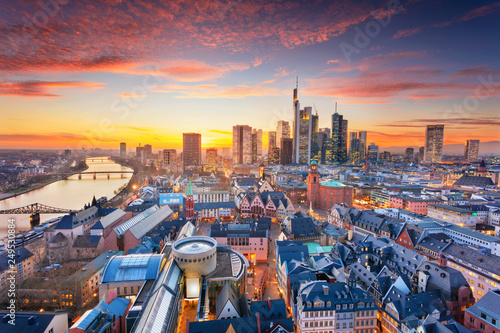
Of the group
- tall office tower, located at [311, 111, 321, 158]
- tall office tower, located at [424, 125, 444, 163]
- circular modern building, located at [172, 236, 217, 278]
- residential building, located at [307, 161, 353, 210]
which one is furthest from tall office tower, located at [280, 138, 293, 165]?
circular modern building, located at [172, 236, 217, 278]

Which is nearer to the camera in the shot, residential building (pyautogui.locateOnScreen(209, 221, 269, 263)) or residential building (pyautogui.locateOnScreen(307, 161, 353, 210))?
residential building (pyautogui.locateOnScreen(209, 221, 269, 263))

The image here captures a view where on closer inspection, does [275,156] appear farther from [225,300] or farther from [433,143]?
[225,300]

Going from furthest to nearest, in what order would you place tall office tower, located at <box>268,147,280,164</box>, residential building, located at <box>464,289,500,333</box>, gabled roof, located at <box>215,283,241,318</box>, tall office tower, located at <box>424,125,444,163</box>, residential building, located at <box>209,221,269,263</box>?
tall office tower, located at <box>268,147,280,164</box>
tall office tower, located at <box>424,125,444,163</box>
residential building, located at <box>209,221,269,263</box>
gabled roof, located at <box>215,283,241,318</box>
residential building, located at <box>464,289,500,333</box>

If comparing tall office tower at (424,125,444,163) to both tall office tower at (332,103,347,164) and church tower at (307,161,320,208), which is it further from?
church tower at (307,161,320,208)

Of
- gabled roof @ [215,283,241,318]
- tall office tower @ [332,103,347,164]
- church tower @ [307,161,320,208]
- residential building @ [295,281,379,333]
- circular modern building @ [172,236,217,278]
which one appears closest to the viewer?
residential building @ [295,281,379,333]

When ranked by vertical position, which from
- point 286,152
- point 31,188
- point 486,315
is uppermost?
point 286,152

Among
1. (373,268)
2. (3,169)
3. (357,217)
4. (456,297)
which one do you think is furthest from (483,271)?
(3,169)

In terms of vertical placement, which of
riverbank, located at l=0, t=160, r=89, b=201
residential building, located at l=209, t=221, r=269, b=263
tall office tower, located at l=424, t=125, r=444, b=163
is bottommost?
riverbank, located at l=0, t=160, r=89, b=201

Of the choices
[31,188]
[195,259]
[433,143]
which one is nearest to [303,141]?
[433,143]

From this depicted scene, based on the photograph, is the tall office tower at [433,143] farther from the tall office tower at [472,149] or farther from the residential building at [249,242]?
the residential building at [249,242]

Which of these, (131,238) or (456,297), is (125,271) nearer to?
(131,238)
